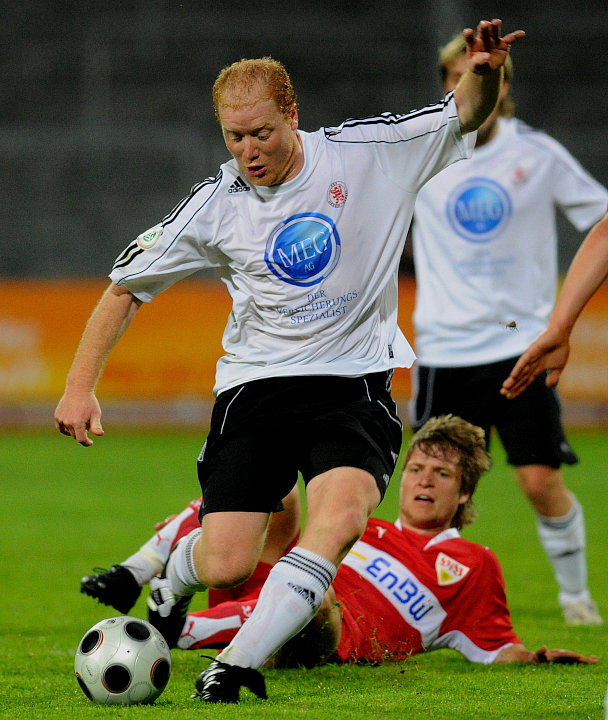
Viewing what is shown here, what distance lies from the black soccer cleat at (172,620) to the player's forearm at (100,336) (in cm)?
93

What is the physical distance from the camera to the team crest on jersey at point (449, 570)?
4707mm

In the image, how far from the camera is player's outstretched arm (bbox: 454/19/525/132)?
3889 mm

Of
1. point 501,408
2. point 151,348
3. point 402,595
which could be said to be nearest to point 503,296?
point 501,408

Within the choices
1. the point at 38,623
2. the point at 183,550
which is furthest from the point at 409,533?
the point at 38,623

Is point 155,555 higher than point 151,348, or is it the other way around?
point 155,555

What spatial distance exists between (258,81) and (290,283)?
2.15 feet

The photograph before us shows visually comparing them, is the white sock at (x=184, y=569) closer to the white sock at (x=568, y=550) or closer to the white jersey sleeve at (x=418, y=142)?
the white jersey sleeve at (x=418, y=142)

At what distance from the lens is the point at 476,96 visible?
4.04m

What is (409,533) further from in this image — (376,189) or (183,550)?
(376,189)

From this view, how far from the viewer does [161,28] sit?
19438mm

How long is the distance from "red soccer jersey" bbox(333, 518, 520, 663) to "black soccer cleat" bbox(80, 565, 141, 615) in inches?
31.6

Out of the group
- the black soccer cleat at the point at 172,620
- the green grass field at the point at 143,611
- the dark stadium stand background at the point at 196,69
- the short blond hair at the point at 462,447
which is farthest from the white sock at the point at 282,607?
the dark stadium stand background at the point at 196,69

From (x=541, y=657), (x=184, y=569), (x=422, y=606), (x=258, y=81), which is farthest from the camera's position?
(x=422, y=606)

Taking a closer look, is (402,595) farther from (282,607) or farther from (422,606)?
(282,607)
